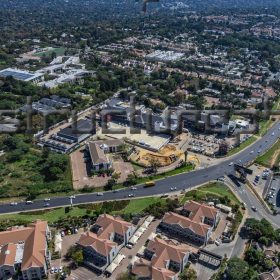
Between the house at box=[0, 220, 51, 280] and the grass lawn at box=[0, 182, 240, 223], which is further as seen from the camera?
the grass lawn at box=[0, 182, 240, 223]

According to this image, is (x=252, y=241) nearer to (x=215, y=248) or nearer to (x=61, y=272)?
(x=215, y=248)

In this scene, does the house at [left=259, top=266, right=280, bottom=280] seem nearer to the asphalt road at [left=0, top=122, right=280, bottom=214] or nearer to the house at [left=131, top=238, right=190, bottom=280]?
the house at [left=131, top=238, right=190, bottom=280]

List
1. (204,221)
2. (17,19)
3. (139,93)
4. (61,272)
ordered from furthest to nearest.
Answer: (17,19) < (139,93) < (204,221) < (61,272)

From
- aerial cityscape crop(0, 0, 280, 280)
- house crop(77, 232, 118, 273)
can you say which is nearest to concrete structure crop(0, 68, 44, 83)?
aerial cityscape crop(0, 0, 280, 280)

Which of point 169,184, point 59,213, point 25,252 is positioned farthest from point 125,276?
point 169,184

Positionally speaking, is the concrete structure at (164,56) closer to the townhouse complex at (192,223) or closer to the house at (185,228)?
the townhouse complex at (192,223)

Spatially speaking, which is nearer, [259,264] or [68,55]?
[259,264]

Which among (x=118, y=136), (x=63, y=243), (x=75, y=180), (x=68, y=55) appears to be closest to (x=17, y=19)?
(x=68, y=55)

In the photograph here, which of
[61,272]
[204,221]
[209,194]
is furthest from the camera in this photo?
[209,194]
